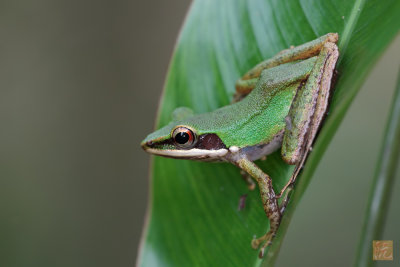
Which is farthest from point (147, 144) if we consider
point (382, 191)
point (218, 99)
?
point (382, 191)

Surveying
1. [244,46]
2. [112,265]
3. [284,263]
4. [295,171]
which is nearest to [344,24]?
[244,46]

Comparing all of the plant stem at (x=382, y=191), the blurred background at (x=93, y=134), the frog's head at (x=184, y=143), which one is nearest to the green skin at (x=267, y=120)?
the frog's head at (x=184, y=143)

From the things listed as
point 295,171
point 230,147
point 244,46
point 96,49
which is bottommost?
point 295,171

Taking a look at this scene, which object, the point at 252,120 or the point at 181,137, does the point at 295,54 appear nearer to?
the point at 252,120

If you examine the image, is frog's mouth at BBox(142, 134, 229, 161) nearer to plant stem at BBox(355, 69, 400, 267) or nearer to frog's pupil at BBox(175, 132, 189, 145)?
frog's pupil at BBox(175, 132, 189, 145)

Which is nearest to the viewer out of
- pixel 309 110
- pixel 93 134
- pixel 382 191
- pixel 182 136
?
pixel 382 191

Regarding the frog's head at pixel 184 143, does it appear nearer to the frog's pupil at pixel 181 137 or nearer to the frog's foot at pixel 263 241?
Result: the frog's pupil at pixel 181 137

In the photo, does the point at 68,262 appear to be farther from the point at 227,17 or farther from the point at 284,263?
the point at 227,17
